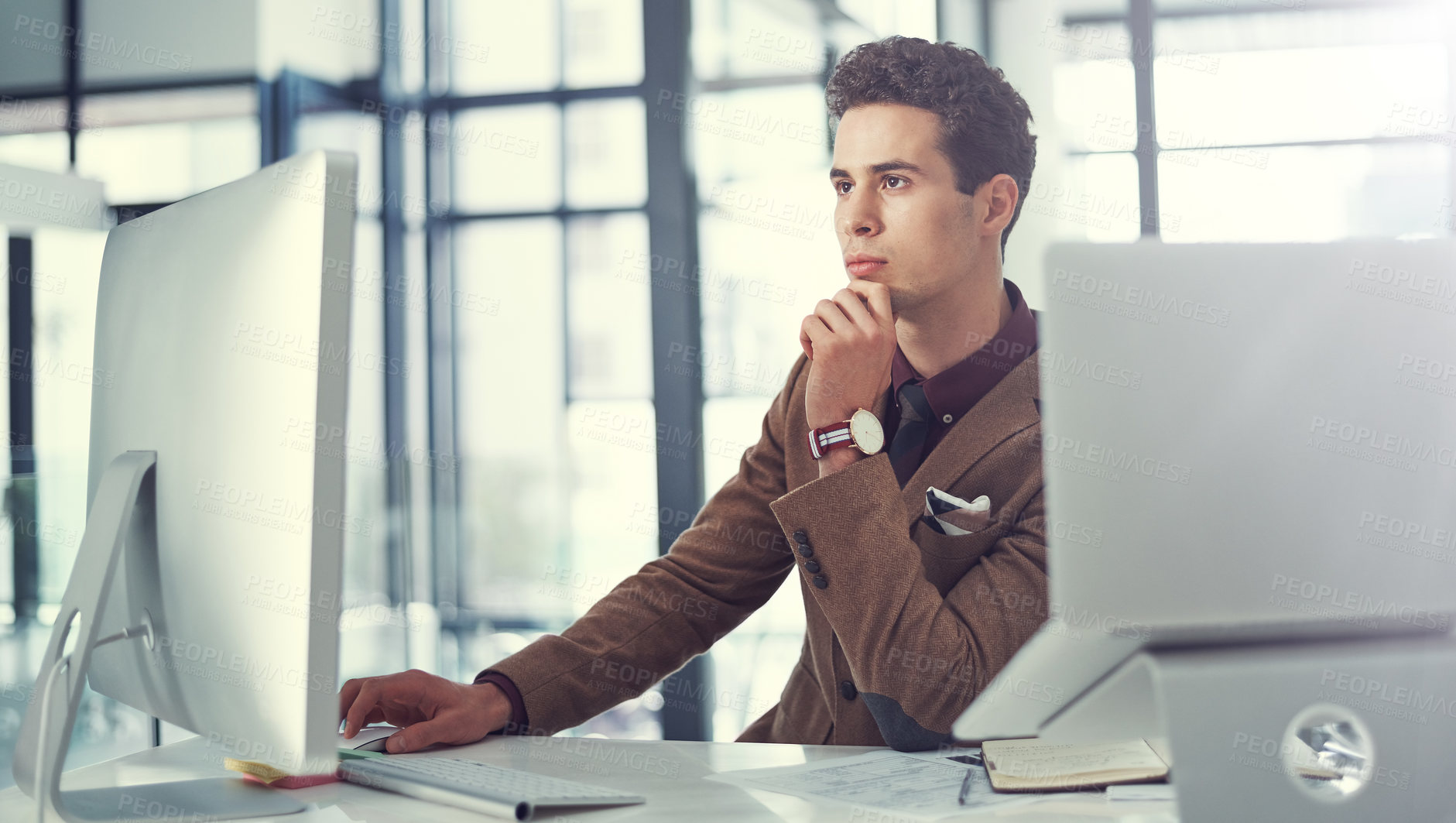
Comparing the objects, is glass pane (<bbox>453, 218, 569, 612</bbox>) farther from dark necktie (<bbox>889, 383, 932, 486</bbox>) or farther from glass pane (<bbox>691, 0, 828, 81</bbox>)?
dark necktie (<bbox>889, 383, 932, 486</bbox>)

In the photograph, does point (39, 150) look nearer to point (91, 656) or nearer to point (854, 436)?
point (91, 656)

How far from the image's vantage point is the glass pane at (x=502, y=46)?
4277mm

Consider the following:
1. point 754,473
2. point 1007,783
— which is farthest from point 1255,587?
point 754,473

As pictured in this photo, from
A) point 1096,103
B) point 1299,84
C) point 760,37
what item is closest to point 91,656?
point 760,37

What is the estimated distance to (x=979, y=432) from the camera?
1367 mm

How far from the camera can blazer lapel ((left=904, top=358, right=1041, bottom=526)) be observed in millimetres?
1352

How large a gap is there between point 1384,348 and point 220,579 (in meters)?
0.77

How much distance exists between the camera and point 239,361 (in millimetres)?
742

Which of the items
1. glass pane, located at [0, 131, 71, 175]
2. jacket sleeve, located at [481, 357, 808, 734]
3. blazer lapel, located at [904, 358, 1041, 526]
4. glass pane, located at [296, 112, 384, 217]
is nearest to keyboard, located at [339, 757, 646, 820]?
jacket sleeve, located at [481, 357, 808, 734]

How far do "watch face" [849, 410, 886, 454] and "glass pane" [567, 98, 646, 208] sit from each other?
3.01 metres

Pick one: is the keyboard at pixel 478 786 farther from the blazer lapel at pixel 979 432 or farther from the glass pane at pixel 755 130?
the glass pane at pixel 755 130

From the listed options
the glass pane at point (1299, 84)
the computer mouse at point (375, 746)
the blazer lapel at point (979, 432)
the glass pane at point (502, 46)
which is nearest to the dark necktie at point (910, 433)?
the blazer lapel at point (979, 432)

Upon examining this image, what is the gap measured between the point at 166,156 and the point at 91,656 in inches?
111

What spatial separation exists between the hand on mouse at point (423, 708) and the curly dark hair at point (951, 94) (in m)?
1.00
